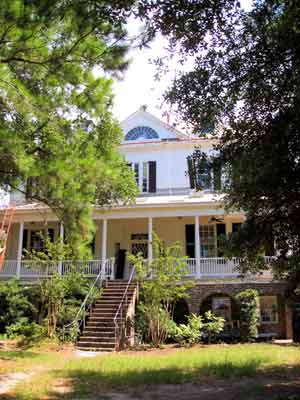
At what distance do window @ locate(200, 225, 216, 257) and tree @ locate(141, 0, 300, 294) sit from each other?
12.5m

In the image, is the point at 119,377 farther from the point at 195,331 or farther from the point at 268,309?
the point at 268,309

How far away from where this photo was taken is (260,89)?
7016 mm

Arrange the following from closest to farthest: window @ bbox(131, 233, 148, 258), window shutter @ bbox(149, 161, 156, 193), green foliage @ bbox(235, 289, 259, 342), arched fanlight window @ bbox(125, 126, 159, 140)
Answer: green foliage @ bbox(235, 289, 259, 342), window shutter @ bbox(149, 161, 156, 193), window @ bbox(131, 233, 148, 258), arched fanlight window @ bbox(125, 126, 159, 140)

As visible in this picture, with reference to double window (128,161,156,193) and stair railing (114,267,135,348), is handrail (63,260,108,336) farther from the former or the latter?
double window (128,161,156,193)

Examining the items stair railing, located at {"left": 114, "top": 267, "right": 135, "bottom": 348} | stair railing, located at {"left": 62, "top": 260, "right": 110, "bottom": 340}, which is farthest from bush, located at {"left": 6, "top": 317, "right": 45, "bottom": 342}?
stair railing, located at {"left": 114, "top": 267, "right": 135, "bottom": 348}

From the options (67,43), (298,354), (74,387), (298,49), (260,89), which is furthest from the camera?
(298,354)

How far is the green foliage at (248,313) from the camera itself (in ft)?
51.7

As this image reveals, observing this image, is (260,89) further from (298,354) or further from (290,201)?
(298,354)

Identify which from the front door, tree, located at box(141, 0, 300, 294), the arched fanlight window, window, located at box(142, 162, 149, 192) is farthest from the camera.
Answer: the arched fanlight window

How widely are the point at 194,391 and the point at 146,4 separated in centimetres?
629

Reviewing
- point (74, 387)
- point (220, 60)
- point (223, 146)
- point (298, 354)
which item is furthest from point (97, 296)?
point (220, 60)

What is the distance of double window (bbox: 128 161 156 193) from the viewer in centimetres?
2156

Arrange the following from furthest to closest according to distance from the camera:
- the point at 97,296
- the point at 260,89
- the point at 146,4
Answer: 1. the point at 97,296
2. the point at 260,89
3. the point at 146,4

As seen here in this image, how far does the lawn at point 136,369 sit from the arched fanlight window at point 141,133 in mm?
12160
